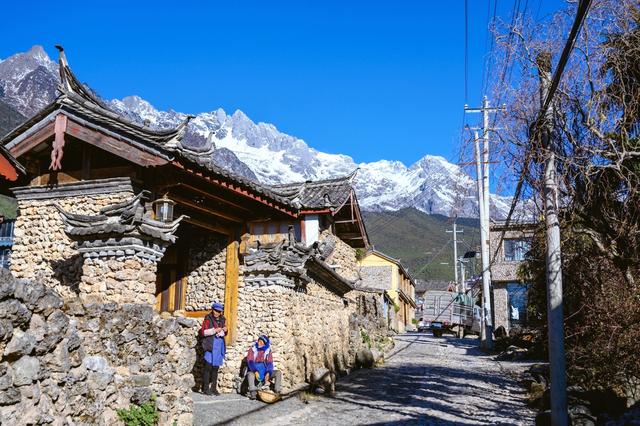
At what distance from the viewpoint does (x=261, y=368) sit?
1166 centimetres

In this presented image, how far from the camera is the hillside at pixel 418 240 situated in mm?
93762

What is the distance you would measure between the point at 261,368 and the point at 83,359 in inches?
239

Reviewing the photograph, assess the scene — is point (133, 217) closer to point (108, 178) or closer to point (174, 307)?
point (108, 178)

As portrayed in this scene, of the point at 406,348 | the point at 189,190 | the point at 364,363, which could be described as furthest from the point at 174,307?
the point at 406,348

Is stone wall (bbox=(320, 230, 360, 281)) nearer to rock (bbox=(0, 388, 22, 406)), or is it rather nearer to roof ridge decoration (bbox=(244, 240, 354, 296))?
roof ridge decoration (bbox=(244, 240, 354, 296))

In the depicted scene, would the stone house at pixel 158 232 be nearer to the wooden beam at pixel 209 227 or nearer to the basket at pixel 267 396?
the wooden beam at pixel 209 227

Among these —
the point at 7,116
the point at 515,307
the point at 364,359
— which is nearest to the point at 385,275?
the point at 515,307

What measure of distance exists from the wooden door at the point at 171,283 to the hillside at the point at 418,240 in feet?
240

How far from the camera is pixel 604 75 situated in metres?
8.15

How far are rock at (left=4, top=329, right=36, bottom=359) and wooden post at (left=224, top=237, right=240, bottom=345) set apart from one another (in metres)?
7.92

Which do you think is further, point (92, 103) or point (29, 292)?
point (92, 103)

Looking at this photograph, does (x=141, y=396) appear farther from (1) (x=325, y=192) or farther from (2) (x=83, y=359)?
(1) (x=325, y=192)

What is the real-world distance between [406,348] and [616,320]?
17.5 meters

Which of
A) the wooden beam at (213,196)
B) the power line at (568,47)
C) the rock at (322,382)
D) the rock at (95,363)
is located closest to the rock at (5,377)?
the rock at (95,363)
